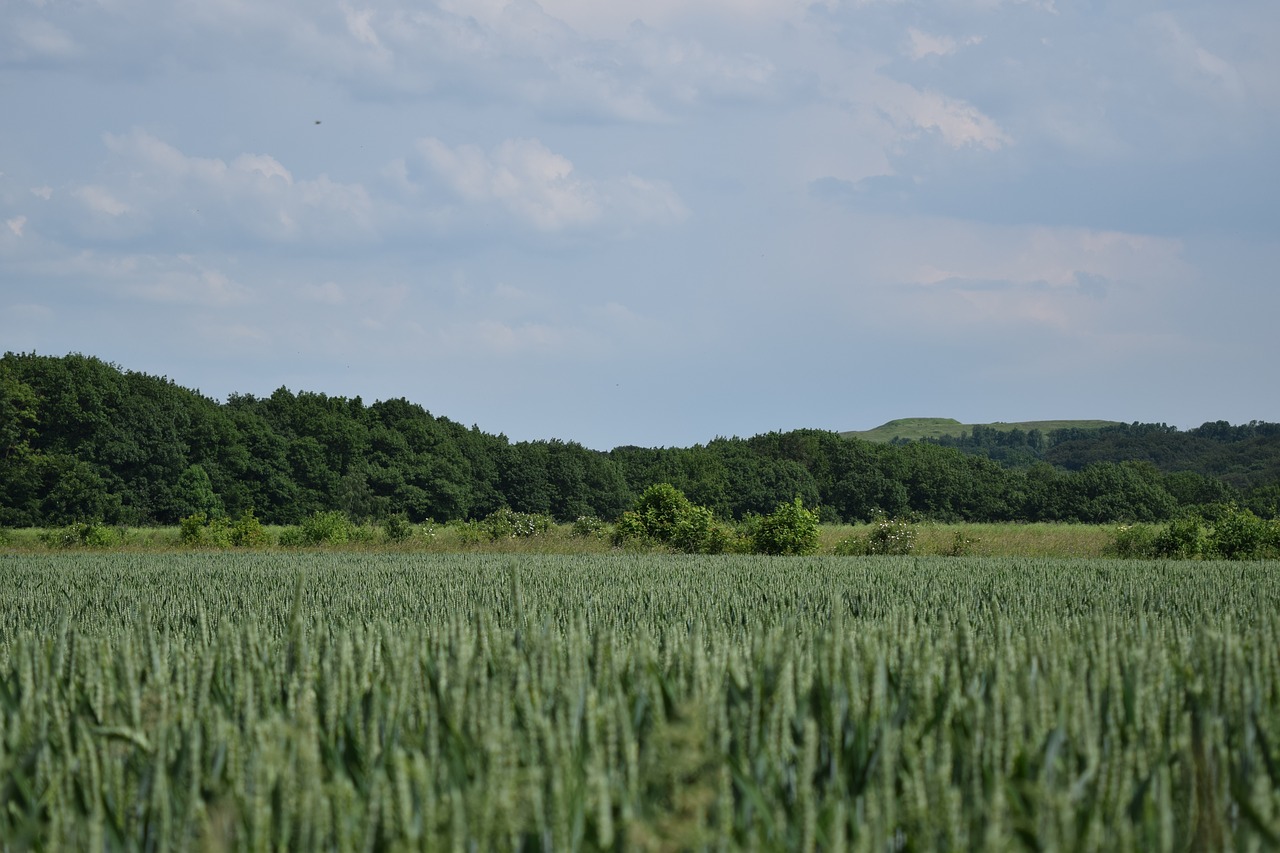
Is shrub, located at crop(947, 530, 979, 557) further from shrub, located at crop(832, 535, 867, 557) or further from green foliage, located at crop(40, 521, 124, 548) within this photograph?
green foliage, located at crop(40, 521, 124, 548)

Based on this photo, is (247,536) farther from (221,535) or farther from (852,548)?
(852,548)

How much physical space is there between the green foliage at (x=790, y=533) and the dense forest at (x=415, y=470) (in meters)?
21.4

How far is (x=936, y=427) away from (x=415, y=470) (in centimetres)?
12463

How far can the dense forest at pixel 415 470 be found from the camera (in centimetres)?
4622

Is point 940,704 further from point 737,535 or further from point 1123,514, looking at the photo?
point 1123,514

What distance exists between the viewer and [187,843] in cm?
214

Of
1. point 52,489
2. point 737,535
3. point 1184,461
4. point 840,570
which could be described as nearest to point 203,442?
point 52,489

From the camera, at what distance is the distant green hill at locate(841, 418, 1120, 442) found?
495 feet

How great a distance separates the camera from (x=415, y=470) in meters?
58.9

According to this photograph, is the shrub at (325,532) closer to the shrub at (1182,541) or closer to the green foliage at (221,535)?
the green foliage at (221,535)

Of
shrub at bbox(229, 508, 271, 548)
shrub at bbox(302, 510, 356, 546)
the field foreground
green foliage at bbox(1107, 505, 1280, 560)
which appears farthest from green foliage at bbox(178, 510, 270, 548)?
the field foreground

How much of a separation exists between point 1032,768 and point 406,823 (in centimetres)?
160

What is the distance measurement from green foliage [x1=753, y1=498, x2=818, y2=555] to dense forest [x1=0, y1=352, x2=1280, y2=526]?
70.3 ft

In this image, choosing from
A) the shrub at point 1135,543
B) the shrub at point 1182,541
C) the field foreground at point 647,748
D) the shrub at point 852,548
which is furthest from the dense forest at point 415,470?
the field foreground at point 647,748
